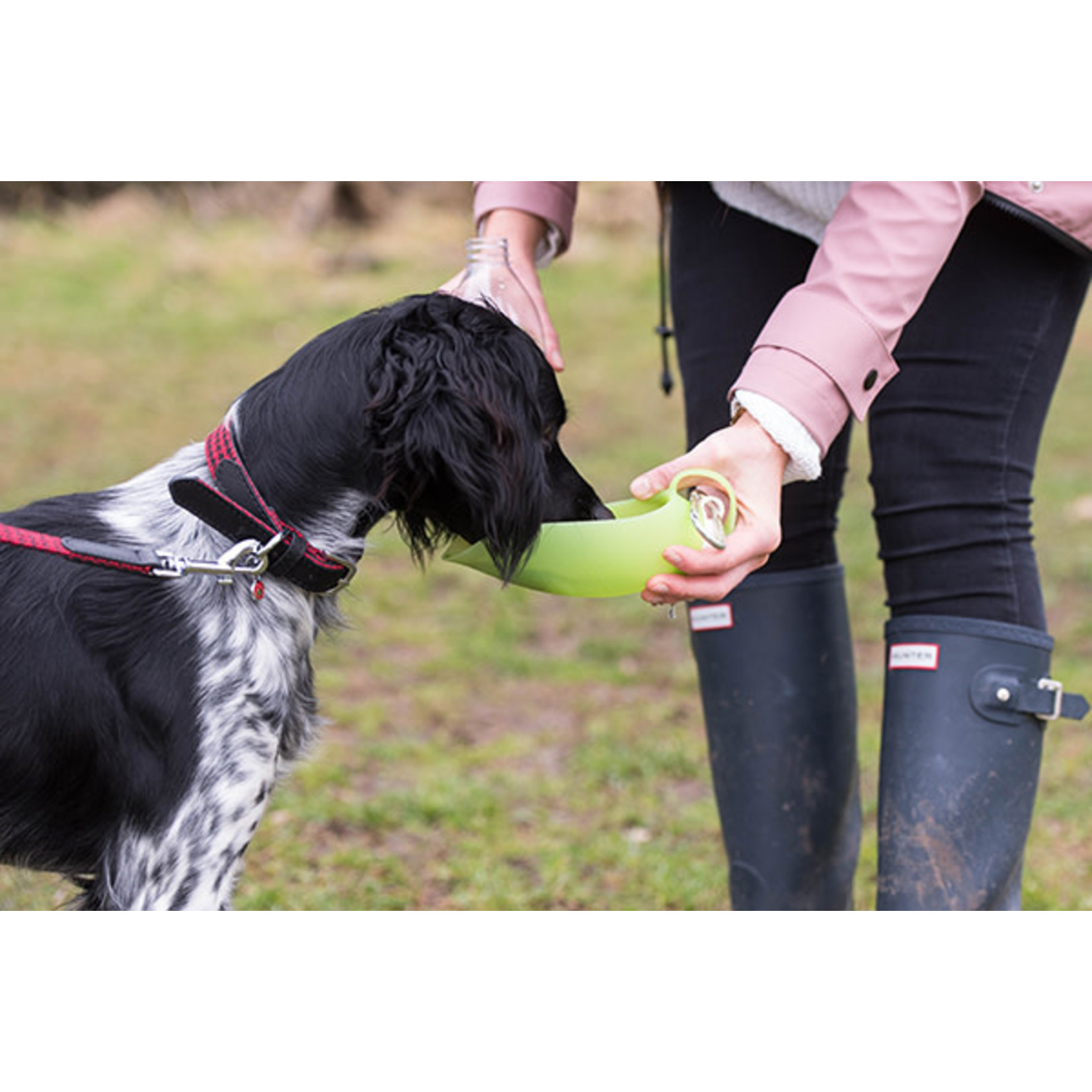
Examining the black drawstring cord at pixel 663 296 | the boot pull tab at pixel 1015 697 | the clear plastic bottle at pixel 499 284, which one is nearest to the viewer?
the boot pull tab at pixel 1015 697

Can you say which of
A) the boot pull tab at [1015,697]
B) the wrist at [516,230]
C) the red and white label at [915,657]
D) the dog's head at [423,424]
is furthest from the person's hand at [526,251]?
the boot pull tab at [1015,697]

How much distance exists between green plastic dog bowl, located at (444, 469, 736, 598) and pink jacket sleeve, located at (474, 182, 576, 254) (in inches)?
28.5

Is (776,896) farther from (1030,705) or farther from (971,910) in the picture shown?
(1030,705)

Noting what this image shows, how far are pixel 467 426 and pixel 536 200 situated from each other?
729 mm

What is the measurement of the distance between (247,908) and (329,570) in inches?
51.0

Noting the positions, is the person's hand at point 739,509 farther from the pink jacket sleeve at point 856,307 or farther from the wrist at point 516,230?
the wrist at point 516,230

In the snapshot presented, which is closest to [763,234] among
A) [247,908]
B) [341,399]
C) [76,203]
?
[341,399]

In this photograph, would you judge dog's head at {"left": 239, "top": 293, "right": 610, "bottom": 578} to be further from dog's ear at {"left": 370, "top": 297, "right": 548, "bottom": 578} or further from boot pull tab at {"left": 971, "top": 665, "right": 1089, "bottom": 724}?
boot pull tab at {"left": 971, "top": 665, "right": 1089, "bottom": 724}

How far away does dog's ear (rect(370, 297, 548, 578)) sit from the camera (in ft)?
7.45

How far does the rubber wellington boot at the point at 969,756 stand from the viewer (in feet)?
7.86

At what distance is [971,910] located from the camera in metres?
2.39

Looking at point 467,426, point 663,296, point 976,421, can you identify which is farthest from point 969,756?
point 663,296

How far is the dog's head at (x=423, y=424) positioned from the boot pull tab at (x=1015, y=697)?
2.86 feet

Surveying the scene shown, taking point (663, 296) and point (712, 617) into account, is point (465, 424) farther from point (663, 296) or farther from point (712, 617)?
point (663, 296)
